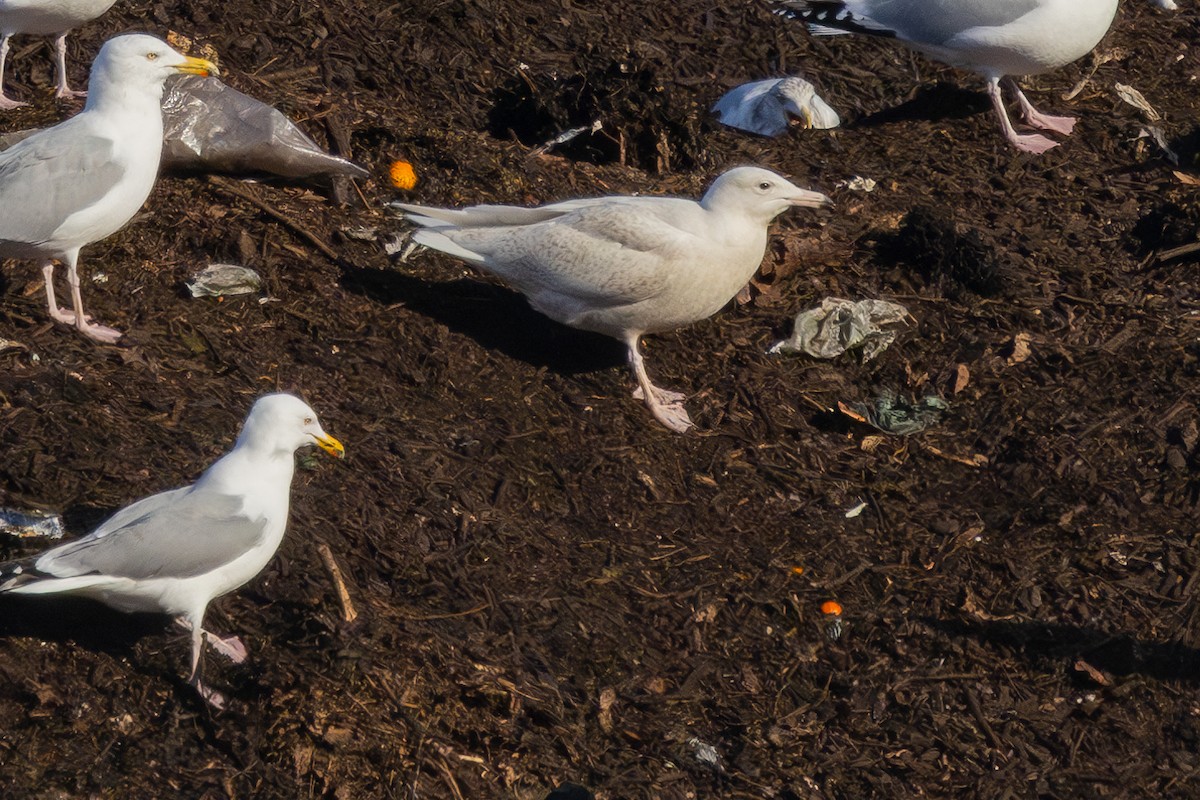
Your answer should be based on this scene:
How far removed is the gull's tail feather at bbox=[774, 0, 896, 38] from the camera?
905cm

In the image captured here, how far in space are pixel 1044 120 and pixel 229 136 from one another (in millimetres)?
4900

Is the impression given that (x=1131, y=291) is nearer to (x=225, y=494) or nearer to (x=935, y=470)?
(x=935, y=470)

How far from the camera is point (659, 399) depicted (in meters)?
6.43

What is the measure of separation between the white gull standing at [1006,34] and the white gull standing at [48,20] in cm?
463

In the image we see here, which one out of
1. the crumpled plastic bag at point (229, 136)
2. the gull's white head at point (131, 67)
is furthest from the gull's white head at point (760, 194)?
the gull's white head at point (131, 67)

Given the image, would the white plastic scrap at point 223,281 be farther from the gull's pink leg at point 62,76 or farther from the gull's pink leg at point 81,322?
the gull's pink leg at point 62,76

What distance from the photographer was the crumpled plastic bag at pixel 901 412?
6488mm

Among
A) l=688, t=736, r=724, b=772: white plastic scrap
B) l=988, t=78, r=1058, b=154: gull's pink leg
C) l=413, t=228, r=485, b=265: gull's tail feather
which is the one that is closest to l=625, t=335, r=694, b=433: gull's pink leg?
l=413, t=228, r=485, b=265: gull's tail feather

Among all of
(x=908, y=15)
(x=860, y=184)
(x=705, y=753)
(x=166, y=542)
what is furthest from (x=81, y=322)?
(x=908, y=15)

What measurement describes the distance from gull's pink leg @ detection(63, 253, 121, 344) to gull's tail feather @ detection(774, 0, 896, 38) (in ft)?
16.8

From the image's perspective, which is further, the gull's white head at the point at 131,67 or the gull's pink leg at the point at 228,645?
the gull's white head at the point at 131,67

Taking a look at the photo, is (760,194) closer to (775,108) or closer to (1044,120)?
(775,108)

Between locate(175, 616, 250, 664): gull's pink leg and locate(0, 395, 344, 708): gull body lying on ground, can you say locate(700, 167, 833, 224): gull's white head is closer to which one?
locate(0, 395, 344, 708): gull body lying on ground

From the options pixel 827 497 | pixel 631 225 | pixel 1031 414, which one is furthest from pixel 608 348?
pixel 1031 414
